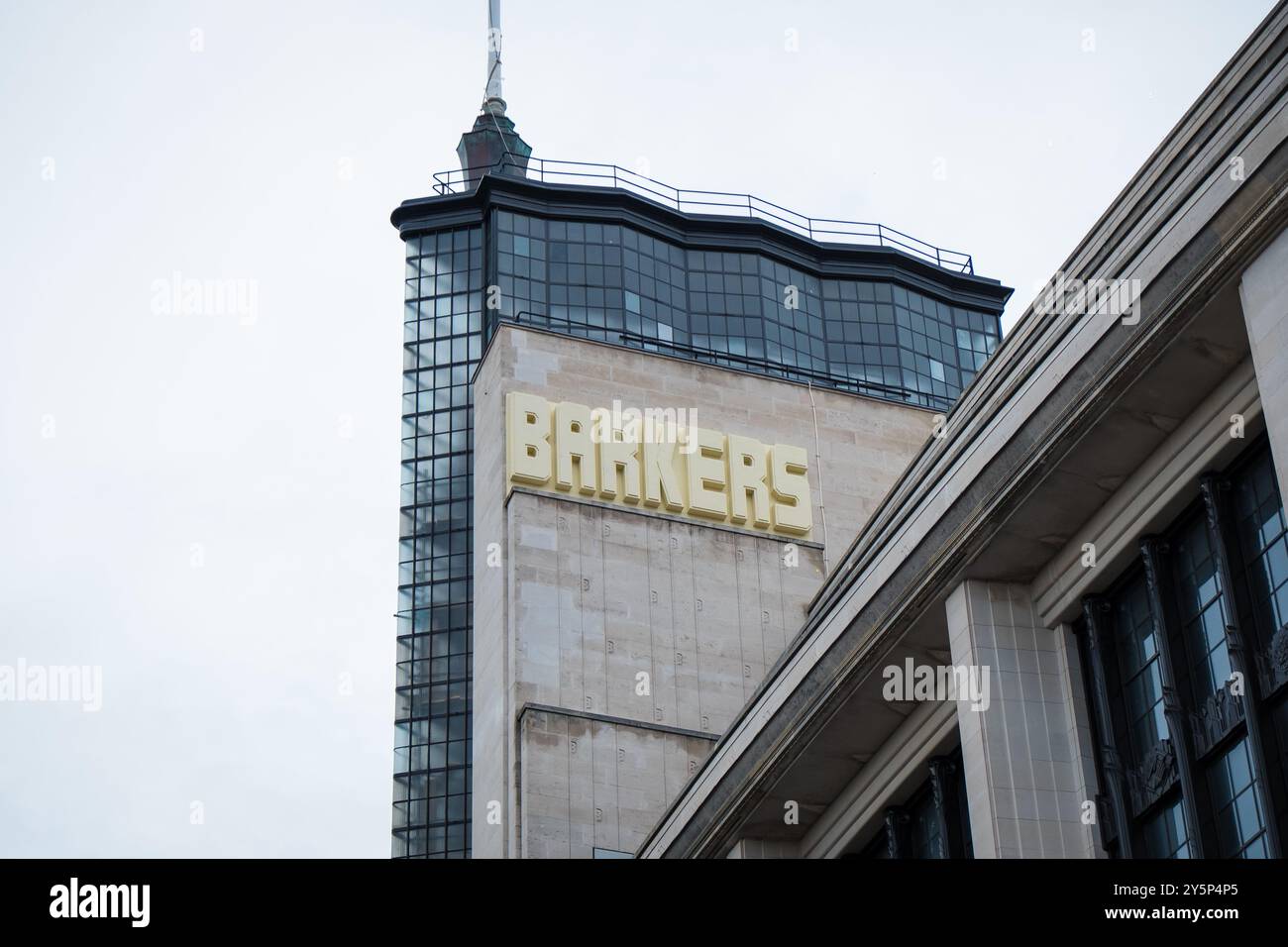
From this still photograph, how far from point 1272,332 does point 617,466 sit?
45.1m

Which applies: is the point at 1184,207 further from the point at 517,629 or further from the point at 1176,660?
the point at 517,629

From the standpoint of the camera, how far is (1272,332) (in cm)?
2523

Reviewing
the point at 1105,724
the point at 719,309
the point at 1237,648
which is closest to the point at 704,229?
the point at 719,309

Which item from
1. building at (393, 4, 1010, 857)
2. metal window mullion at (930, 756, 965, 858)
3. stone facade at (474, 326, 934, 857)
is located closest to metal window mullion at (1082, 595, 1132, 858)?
metal window mullion at (930, 756, 965, 858)

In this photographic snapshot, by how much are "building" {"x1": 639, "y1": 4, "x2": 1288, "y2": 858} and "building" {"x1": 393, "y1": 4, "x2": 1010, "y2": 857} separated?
1672 centimetres

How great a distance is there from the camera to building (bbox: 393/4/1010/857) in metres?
65.3

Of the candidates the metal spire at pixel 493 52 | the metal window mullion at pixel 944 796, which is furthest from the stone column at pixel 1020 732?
the metal spire at pixel 493 52

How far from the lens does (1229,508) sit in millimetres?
27781

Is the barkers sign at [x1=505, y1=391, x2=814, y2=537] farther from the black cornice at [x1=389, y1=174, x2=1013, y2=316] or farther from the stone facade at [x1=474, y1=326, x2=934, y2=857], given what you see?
the black cornice at [x1=389, y1=174, x2=1013, y2=316]

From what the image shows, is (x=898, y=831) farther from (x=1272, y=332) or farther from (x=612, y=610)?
(x=612, y=610)
